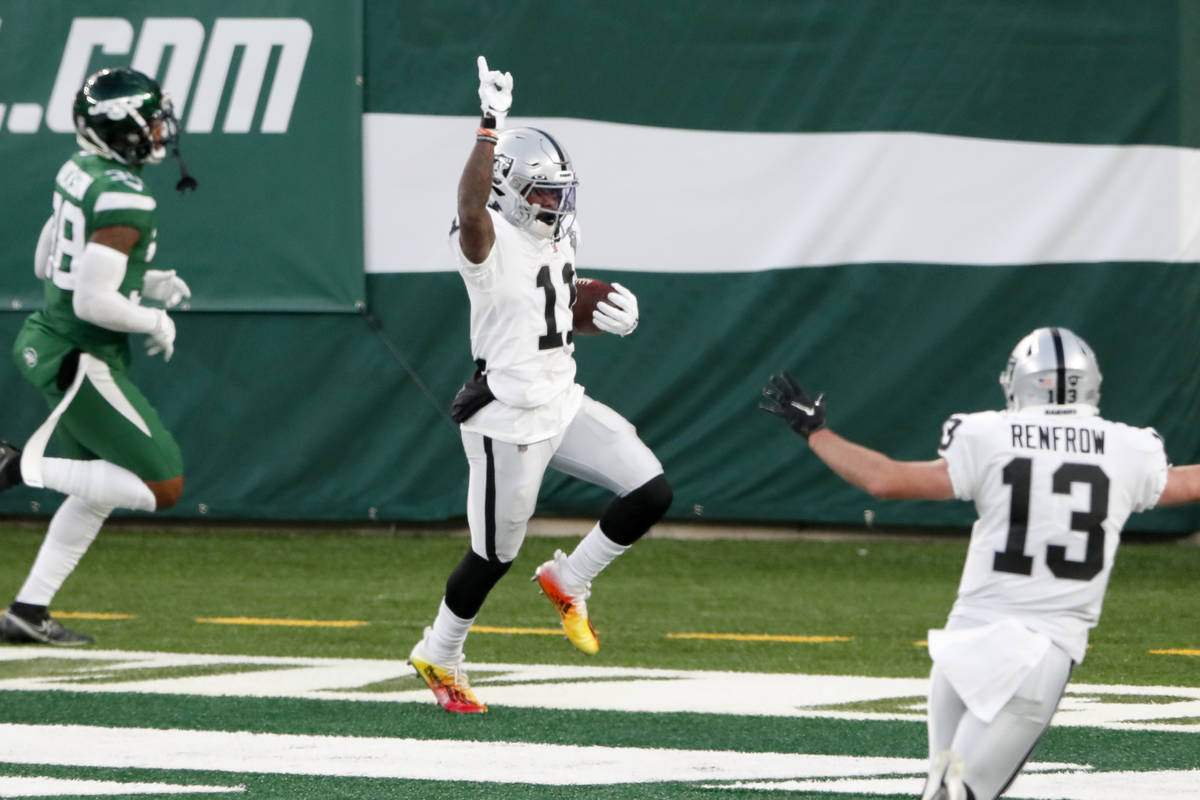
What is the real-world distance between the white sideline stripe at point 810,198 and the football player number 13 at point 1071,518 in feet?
19.3

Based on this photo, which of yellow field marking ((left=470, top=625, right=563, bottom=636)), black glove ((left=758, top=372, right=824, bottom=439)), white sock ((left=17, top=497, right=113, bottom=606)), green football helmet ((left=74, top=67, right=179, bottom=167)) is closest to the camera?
black glove ((left=758, top=372, right=824, bottom=439))

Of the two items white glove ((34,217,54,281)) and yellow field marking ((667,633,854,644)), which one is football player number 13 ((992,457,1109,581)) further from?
white glove ((34,217,54,281))

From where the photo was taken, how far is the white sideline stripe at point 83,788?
4.71 metres

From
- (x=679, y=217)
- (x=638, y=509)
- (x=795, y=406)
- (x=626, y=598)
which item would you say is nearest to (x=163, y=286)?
(x=638, y=509)

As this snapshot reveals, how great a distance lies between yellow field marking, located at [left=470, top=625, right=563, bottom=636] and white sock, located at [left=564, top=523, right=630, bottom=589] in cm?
146

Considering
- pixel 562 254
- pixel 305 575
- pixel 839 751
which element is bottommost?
Result: pixel 305 575

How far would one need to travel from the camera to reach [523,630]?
7570mm

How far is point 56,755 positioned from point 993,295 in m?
5.64

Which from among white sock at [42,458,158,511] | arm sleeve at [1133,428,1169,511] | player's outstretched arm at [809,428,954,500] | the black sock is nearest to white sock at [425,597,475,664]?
white sock at [42,458,158,511]

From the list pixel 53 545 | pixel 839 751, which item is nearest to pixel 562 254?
pixel 839 751

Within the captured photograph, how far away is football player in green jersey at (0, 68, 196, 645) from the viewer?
665 cm

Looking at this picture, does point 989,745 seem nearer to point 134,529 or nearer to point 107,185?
point 107,185

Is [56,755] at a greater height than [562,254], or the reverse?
[562,254]

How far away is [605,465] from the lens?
5891 millimetres
